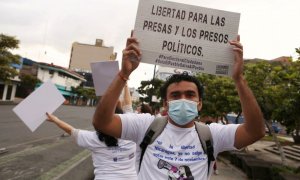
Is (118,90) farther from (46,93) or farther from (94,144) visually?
(46,93)

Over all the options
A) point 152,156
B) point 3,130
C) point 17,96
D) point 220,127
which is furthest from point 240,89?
point 17,96

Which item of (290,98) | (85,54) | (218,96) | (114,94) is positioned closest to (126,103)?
(114,94)

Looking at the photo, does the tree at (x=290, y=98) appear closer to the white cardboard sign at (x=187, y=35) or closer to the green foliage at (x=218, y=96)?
the green foliage at (x=218, y=96)

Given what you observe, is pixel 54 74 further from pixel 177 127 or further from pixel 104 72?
pixel 177 127

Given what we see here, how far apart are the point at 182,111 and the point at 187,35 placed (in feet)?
2.02

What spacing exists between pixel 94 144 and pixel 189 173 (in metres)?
1.52

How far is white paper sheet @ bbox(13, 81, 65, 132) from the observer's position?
162 inches

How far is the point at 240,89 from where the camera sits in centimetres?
265

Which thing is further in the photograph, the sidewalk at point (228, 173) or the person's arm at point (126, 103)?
the sidewalk at point (228, 173)

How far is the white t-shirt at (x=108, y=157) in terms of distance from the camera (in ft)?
12.7

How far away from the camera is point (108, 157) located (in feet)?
12.8

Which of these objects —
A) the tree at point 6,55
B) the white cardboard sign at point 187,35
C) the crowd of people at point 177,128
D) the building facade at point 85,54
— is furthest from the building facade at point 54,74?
the crowd of people at point 177,128

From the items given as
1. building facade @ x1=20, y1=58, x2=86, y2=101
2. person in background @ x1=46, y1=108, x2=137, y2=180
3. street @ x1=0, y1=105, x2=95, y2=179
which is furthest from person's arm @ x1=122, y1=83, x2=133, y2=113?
building facade @ x1=20, y1=58, x2=86, y2=101

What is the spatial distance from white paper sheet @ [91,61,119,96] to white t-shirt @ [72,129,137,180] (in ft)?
1.77
